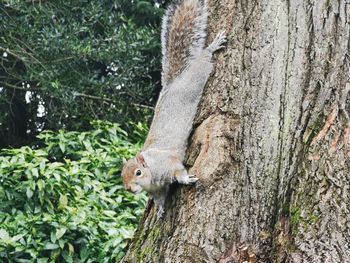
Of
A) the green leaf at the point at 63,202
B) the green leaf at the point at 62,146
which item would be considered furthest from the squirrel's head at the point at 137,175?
the green leaf at the point at 62,146

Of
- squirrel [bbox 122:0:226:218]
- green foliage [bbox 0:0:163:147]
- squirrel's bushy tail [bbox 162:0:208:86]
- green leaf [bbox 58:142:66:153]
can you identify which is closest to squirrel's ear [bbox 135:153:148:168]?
squirrel [bbox 122:0:226:218]

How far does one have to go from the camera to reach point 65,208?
352 centimetres

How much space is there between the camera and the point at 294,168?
195 centimetres

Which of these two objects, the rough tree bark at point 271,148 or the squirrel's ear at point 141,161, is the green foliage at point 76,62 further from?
the rough tree bark at point 271,148

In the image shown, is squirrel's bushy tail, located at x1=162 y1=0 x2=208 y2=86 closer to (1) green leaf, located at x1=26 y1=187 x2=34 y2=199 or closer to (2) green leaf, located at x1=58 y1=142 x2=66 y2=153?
(1) green leaf, located at x1=26 y1=187 x2=34 y2=199

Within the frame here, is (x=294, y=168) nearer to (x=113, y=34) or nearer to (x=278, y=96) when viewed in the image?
(x=278, y=96)

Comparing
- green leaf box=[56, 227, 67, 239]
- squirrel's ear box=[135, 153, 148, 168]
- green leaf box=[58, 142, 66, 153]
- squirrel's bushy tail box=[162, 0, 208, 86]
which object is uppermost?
squirrel's bushy tail box=[162, 0, 208, 86]

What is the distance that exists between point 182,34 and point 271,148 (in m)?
0.64

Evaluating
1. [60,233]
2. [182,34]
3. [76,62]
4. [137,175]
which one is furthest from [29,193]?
[76,62]

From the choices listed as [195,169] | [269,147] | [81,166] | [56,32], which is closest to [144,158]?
[195,169]

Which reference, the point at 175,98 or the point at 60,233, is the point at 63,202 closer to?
the point at 60,233

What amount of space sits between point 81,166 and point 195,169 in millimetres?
1983

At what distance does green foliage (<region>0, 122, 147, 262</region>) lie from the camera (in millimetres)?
3410

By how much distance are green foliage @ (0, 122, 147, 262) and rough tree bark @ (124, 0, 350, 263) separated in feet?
4.16
